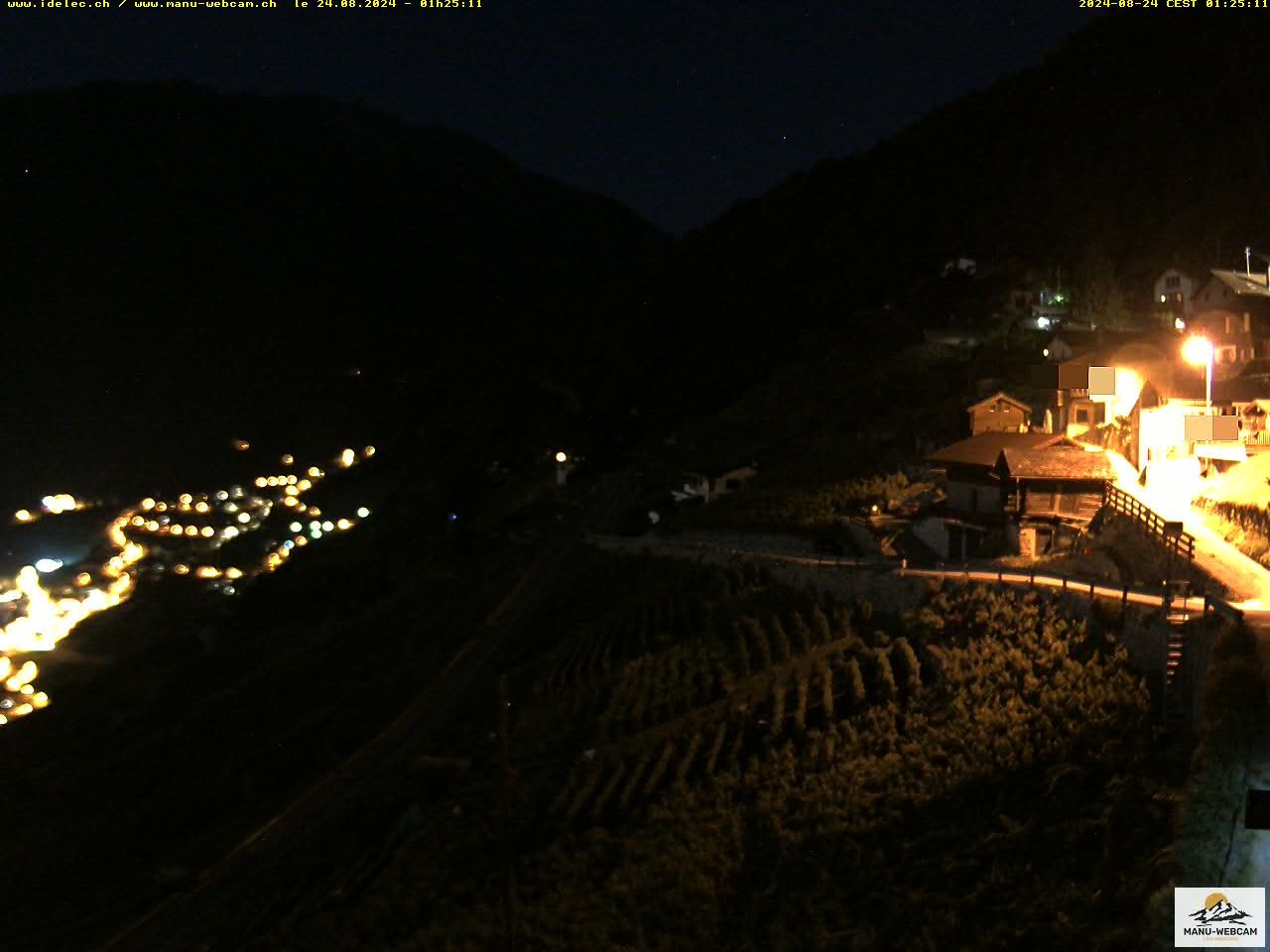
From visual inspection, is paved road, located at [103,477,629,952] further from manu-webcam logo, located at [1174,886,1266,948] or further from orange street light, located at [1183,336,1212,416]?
orange street light, located at [1183,336,1212,416]

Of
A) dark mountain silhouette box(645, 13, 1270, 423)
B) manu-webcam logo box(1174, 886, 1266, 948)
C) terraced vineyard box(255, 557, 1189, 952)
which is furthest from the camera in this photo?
dark mountain silhouette box(645, 13, 1270, 423)

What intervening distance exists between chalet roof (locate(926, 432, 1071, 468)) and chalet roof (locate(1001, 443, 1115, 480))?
23.1 inches

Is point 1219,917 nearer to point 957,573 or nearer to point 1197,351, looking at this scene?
point 957,573

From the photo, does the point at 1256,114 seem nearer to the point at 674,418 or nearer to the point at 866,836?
the point at 674,418

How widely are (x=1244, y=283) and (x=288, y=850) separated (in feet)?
103

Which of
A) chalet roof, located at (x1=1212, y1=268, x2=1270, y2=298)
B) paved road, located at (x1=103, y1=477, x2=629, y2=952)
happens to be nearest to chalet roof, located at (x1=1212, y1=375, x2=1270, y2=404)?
chalet roof, located at (x1=1212, y1=268, x2=1270, y2=298)

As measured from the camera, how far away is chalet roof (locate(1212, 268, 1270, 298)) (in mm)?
27345

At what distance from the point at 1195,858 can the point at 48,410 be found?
118320 millimetres

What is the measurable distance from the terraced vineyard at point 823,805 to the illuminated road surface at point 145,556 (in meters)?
26.9

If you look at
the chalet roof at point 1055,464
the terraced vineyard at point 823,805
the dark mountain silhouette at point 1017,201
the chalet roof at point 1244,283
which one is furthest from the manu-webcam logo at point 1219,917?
the dark mountain silhouette at point 1017,201

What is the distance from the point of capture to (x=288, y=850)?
17.2 metres

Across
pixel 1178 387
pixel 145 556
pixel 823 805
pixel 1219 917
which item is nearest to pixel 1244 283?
pixel 1178 387

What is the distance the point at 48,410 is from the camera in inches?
4011

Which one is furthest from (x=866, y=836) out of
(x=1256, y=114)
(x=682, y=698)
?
(x=1256, y=114)
